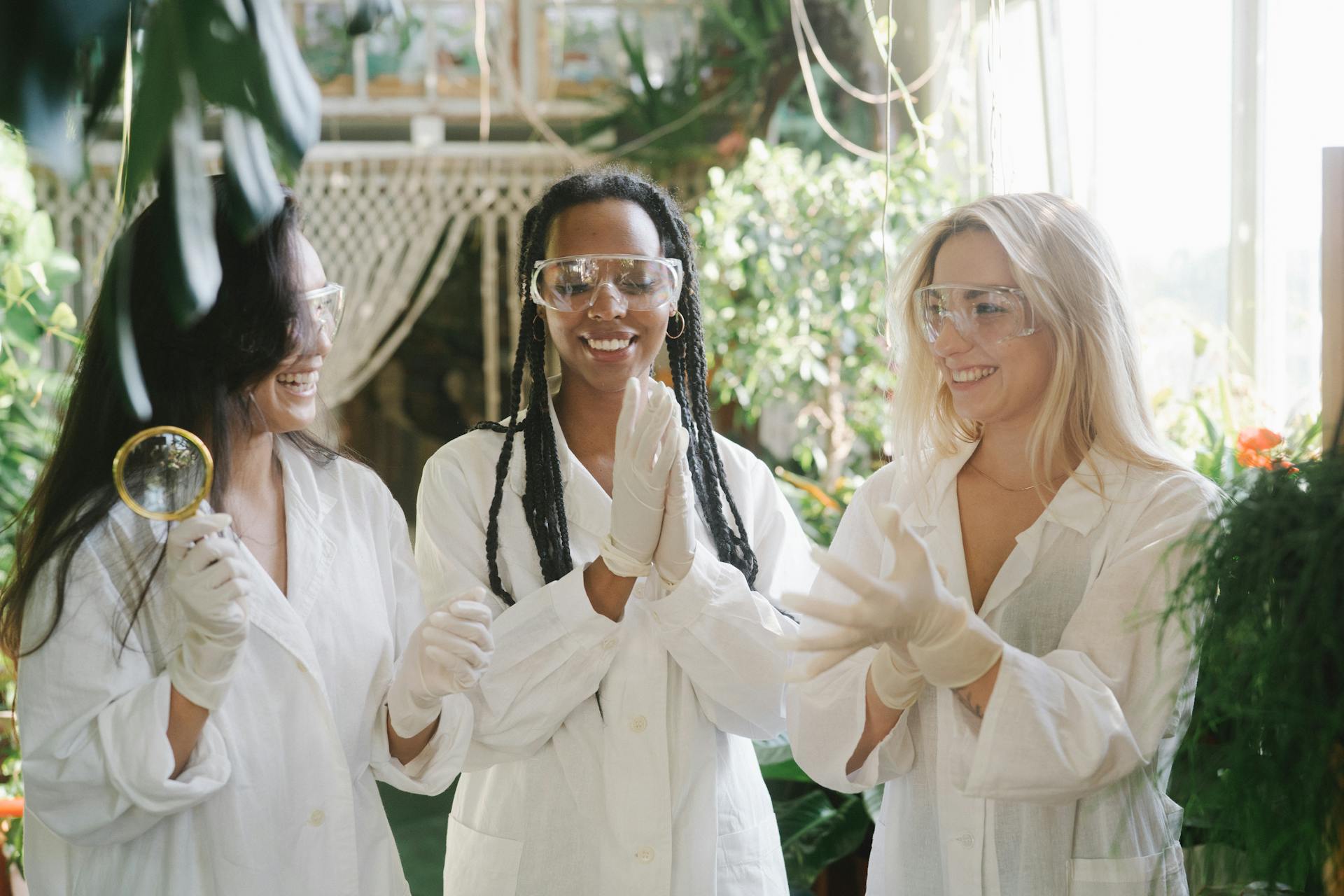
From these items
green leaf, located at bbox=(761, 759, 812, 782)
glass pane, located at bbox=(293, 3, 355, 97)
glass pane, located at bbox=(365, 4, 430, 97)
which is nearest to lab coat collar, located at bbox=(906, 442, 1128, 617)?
green leaf, located at bbox=(761, 759, 812, 782)

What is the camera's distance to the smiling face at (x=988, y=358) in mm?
1411

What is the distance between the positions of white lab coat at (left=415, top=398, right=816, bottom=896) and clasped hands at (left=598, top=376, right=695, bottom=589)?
0.06 meters

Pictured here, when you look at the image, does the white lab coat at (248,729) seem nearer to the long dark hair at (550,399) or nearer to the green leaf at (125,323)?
the long dark hair at (550,399)

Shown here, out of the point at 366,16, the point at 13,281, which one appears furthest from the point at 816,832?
the point at 366,16

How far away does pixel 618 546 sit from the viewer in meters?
1.48

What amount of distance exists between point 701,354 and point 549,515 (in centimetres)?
35

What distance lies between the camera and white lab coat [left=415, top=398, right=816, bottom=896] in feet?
4.94

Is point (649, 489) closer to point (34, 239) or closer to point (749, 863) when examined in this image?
point (749, 863)

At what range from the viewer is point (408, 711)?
55.5 inches

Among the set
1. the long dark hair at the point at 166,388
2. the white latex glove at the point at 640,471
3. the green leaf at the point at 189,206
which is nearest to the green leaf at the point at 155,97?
the green leaf at the point at 189,206

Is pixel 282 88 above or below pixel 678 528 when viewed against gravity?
above

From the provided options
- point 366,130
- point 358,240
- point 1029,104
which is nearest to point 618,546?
point 1029,104

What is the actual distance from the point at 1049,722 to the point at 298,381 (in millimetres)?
922

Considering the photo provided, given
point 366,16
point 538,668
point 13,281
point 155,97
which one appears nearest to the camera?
point 155,97
